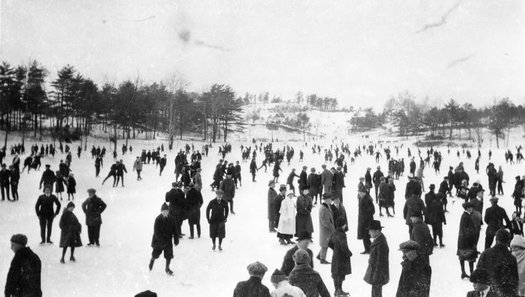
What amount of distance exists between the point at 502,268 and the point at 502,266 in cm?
4

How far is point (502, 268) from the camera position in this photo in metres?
5.11

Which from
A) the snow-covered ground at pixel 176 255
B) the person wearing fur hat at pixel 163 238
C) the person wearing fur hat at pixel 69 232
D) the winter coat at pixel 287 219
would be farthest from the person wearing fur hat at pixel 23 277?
the winter coat at pixel 287 219

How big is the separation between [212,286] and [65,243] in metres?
3.49

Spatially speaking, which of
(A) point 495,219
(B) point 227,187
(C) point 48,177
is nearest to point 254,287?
(A) point 495,219

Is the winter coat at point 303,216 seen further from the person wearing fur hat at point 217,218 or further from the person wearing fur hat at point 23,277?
the person wearing fur hat at point 23,277

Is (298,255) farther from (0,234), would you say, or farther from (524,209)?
(524,209)

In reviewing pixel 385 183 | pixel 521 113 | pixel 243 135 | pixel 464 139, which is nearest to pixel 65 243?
pixel 385 183

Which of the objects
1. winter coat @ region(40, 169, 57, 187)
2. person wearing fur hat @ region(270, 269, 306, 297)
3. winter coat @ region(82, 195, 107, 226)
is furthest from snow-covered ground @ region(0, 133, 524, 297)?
person wearing fur hat @ region(270, 269, 306, 297)

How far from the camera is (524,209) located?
57.4ft

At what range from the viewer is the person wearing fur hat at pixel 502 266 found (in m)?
4.70

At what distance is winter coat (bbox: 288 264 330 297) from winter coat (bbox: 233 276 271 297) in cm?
59

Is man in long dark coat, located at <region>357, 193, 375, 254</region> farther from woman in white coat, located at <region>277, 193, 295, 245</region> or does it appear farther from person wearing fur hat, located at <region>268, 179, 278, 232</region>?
person wearing fur hat, located at <region>268, 179, 278, 232</region>

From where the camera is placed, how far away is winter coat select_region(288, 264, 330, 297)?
4.43 meters

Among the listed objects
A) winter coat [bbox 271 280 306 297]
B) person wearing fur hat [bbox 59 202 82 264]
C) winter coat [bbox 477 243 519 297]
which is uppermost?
winter coat [bbox 271 280 306 297]
